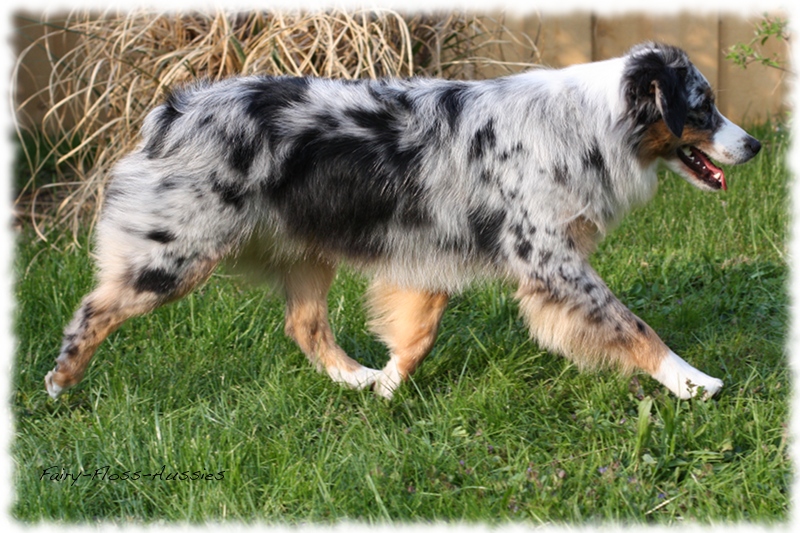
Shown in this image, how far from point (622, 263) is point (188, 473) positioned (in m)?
2.54

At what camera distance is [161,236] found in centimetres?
356

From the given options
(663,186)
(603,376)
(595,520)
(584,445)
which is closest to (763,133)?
(663,186)

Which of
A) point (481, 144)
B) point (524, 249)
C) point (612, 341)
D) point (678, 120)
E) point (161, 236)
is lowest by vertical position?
point (612, 341)

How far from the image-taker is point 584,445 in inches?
130

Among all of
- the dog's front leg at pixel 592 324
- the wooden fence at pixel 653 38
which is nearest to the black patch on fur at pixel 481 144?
the dog's front leg at pixel 592 324

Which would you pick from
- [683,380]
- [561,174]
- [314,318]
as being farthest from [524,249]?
[314,318]

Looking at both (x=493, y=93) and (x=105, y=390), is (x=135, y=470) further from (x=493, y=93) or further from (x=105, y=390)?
(x=493, y=93)

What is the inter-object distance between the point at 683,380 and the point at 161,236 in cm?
197

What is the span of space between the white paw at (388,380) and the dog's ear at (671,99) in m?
1.43

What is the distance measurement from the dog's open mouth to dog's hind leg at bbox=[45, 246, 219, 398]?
1.83 m

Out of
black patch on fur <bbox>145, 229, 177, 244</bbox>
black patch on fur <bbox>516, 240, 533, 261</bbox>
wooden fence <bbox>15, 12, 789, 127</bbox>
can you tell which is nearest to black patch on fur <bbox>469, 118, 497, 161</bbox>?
black patch on fur <bbox>516, 240, 533, 261</bbox>

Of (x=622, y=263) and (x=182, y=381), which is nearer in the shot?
(x=182, y=381)

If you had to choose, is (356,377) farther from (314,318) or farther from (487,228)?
(487,228)

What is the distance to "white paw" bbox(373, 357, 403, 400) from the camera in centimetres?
382
